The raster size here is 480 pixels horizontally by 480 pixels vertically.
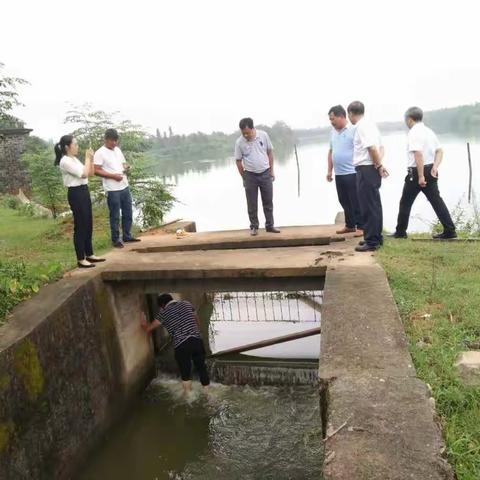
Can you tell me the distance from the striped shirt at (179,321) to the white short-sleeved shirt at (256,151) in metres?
2.26

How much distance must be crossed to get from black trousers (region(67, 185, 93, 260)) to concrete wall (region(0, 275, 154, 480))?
48 cm

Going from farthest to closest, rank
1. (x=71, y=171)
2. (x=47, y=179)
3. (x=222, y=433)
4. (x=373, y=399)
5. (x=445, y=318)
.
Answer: (x=47, y=179)
(x=222, y=433)
(x=71, y=171)
(x=445, y=318)
(x=373, y=399)

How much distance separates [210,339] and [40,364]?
178 inches

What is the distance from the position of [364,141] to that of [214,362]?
393 cm

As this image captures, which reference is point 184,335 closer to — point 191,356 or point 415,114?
point 191,356

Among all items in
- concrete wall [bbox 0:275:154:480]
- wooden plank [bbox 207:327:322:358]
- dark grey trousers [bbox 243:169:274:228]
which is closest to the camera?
concrete wall [bbox 0:275:154:480]

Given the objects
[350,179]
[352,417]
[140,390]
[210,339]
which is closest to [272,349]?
[210,339]

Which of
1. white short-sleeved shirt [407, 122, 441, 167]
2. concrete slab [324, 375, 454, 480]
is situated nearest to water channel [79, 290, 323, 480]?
concrete slab [324, 375, 454, 480]

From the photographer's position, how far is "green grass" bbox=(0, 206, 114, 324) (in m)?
5.40

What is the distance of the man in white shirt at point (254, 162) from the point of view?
23.1ft

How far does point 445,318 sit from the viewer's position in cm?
385

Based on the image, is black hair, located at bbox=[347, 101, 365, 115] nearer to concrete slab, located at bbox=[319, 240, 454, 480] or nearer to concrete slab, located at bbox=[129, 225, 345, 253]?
concrete slab, located at bbox=[129, 225, 345, 253]

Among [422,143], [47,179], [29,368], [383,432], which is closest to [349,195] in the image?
[422,143]

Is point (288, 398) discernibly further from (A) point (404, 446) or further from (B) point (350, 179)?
(A) point (404, 446)
